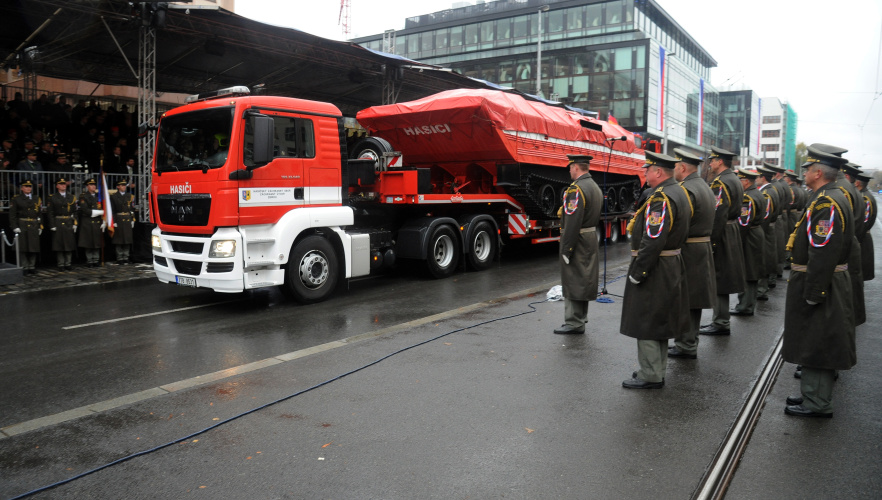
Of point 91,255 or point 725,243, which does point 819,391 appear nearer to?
point 725,243

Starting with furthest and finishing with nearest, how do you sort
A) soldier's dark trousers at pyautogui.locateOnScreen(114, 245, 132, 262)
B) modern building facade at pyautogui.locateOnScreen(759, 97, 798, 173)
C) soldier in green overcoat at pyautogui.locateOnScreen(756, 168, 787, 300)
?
1. modern building facade at pyautogui.locateOnScreen(759, 97, 798, 173)
2. soldier's dark trousers at pyautogui.locateOnScreen(114, 245, 132, 262)
3. soldier in green overcoat at pyautogui.locateOnScreen(756, 168, 787, 300)

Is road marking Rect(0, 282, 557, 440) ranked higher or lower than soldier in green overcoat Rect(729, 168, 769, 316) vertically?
lower

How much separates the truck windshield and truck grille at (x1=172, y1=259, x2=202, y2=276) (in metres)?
1.22

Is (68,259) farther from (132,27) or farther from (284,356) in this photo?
(284,356)

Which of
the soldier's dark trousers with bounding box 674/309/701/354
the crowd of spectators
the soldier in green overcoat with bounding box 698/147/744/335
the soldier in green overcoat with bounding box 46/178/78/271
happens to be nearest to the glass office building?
the crowd of spectators

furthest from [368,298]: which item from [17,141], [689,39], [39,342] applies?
[689,39]

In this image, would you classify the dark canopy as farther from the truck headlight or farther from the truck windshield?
the truck headlight

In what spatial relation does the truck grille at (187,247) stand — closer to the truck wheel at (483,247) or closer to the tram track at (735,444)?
the truck wheel at (483,247)

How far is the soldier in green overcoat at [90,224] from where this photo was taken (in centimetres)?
1223

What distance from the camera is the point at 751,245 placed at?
8.29 metres

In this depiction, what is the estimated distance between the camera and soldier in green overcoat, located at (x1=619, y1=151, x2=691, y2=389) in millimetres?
5020

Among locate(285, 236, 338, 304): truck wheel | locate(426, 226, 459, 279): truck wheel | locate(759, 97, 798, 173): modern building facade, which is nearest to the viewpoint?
locate(285, 236, 338, 304): truck wheel

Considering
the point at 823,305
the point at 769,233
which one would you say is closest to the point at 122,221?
the point at 769,233

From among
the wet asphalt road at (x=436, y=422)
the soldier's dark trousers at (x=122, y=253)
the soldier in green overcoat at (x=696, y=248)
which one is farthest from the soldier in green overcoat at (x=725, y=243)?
the soldier's dark trousers at (x=122, y=253)
